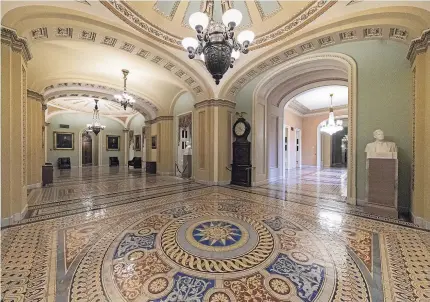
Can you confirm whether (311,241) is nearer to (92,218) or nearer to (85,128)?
(92,218)

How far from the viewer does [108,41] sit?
4.26 meters

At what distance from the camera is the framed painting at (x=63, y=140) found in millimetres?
13547

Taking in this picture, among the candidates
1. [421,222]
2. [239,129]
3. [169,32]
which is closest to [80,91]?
[169,32]

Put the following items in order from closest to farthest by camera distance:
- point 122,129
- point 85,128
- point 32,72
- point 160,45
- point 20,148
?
point 20,148
point 160,45
point 32,72
point 85,128
point 122,129

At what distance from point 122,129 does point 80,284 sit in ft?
54.3

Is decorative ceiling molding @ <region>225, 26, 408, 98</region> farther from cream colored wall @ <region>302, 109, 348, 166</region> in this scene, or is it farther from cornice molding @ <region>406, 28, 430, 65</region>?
cream colored wall @ <region>302, 109, 348, 166</region>

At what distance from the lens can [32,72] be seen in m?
5.57

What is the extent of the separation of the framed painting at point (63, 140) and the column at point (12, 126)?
43.4 feet

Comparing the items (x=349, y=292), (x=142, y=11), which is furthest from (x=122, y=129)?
(x=349, y=292)

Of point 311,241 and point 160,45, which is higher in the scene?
point 160,45

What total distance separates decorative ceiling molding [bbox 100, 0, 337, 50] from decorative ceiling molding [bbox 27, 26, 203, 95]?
48 cm

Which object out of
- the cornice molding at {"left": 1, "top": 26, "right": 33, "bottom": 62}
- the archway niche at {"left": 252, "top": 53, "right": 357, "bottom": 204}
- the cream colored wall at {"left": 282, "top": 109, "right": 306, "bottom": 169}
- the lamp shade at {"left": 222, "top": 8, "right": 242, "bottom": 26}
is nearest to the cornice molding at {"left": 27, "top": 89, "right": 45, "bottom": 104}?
the cornice molding at {"left": 1, "top": 26, "right": 33, "bottom": 62}

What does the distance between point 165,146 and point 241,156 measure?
4.51 metres

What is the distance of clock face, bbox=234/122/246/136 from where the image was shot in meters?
6.42
